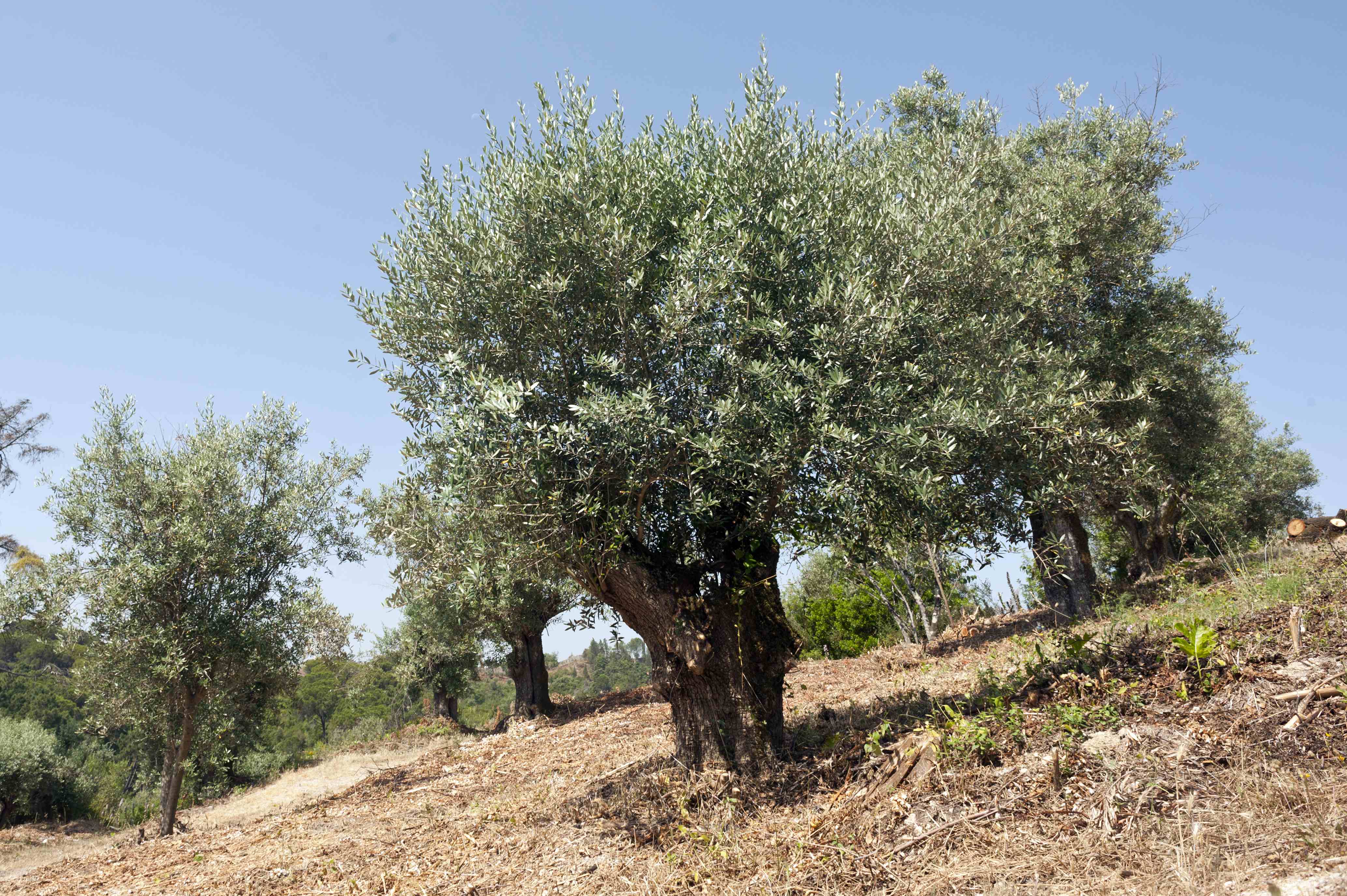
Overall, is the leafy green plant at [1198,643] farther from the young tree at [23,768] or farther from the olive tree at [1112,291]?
the young tree at [23,768]

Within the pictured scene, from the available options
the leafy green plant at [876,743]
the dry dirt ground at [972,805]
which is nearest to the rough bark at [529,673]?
the dry dirt ground at [972,805]

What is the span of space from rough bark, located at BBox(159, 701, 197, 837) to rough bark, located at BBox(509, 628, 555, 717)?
40.5ft

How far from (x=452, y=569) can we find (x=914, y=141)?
47.9 feet

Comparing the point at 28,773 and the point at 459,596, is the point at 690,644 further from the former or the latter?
the point at 28,773

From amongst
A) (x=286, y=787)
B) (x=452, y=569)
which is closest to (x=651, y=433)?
(x=452, y=569)

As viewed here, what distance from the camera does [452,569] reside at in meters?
11.0

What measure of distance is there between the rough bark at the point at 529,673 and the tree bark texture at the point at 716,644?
751 inches

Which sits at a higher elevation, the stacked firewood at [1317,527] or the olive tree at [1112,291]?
the olive tree at [1112,291]

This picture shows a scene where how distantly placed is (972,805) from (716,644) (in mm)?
4001

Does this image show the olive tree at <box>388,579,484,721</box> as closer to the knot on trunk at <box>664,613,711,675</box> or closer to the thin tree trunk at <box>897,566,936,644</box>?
the thin tree trunk at <box>897,566,936,644</box>

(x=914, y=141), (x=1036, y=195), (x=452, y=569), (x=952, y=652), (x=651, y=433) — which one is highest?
(x=914, y=141)

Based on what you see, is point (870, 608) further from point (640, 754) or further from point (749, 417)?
point (749, 417)

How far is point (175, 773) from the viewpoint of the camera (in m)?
17.6

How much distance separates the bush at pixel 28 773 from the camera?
2762cm
